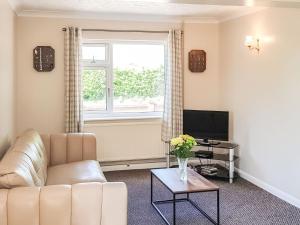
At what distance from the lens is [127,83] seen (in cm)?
572

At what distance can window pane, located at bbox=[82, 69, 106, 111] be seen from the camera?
5.55m

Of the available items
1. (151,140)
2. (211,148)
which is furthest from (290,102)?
(151,140)

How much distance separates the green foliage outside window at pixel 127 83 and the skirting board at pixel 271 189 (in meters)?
1.85

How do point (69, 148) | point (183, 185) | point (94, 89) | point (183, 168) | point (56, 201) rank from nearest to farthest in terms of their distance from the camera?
point (56, 201)
point (183, 185)
point (183, 168)
point (69, 148)
point (94, 89)

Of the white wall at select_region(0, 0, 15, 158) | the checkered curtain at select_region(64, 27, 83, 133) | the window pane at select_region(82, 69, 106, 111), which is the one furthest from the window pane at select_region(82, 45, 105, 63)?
the white wall at select_region(0, 0, 15, 158)

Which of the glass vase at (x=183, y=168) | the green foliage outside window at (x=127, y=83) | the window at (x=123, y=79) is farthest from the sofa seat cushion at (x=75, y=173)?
the green foliage outside window at (x=127, y=83)

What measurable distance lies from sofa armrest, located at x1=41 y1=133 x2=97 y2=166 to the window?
1.08m

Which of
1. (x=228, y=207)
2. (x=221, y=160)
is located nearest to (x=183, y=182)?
(x=228, y=207)

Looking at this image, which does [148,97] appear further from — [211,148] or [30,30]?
[30,30]

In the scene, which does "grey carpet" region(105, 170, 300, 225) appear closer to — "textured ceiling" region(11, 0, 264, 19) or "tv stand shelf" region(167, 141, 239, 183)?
"tv stand shelf" region(167, 141, 239, 183)

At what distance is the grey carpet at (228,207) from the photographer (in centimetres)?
367

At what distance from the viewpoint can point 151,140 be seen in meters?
5.70

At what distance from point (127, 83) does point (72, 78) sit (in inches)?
36.9

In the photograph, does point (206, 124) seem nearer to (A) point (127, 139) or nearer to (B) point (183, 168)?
(A) point (127, 139)
